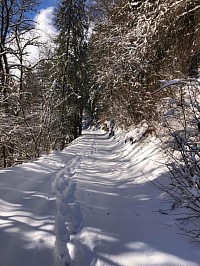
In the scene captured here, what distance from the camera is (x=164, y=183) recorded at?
498 cm

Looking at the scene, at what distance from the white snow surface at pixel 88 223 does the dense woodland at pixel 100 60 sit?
1851 mm

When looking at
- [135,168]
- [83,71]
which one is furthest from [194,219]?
[83,71]

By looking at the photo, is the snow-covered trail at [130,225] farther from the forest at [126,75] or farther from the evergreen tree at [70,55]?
the evergreen tree at [70,55]

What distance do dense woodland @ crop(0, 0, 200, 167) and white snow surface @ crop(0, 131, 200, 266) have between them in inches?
72.9

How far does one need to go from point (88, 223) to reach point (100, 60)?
1118 centimetres

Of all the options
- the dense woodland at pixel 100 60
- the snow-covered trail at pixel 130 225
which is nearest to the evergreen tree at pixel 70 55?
the dense woodland at pixel 100 60

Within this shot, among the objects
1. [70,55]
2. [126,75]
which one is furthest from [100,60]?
[70,55]

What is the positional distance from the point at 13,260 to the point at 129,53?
6.43 metres

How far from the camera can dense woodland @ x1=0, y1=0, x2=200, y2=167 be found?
6.92 metres

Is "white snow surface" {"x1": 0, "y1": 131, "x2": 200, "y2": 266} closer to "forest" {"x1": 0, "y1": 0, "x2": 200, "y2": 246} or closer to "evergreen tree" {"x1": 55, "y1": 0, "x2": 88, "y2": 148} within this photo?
"forest" {"x1": 0, "y1": 0, "x2": 200, "y2": 246}

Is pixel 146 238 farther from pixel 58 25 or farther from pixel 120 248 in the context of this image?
pixel 58 25

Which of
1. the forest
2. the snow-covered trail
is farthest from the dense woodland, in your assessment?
the snow-covered trail

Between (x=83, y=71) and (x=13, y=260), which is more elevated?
(x=83, y=71)

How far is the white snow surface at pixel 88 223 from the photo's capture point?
3.04 m
